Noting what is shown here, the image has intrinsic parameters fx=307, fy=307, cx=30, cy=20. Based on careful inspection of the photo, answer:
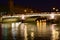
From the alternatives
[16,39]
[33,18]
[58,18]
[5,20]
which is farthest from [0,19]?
[16,39]

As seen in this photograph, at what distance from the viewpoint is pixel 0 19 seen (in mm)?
46656

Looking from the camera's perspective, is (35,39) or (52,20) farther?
(52,20)

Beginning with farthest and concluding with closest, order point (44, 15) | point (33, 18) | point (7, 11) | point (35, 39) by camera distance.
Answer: point (7, 11) → point (33, 18) → point (44, 15) → point (35, 39)

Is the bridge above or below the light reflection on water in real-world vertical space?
above

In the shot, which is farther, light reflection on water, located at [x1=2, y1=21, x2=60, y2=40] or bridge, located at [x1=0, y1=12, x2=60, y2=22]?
bridge, located at [x1=0, y1=12, x2=60, y2=22]

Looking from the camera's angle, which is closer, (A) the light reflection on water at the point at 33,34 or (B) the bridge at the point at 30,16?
(A) the light reflection on water at the point at 33,34

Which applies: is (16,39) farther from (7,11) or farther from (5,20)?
(7,11)

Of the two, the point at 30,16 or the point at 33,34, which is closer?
the point at 33,34

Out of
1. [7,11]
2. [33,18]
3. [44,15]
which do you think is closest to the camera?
[44,15]

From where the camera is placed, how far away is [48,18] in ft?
159

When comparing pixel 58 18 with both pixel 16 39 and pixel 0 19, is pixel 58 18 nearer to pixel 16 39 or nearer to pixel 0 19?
pixel 0 19

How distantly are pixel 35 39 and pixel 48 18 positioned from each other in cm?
2788

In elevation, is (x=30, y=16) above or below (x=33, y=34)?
above

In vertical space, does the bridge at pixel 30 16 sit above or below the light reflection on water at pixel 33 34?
above
